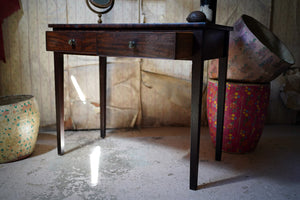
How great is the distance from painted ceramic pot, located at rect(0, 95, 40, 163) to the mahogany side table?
0.72ft

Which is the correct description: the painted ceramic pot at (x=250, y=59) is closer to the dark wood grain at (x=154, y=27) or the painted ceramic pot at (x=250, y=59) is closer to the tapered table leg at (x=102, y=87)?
the dark wood grain at (x=154, y=27)

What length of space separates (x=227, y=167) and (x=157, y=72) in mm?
1091

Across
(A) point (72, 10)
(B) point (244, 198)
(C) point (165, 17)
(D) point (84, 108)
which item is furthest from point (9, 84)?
(B) point (244, 198)

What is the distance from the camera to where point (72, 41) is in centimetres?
168

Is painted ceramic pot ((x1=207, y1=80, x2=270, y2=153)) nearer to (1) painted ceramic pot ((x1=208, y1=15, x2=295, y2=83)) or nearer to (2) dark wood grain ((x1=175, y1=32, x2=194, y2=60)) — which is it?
(1) painted ceramic pot ((x1=208, y1=15, x2=295, y2=83))

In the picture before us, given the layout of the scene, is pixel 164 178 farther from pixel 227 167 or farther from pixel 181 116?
pixel 181 116

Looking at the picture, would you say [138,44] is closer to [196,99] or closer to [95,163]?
[196,99]

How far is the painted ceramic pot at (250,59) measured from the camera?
1.75 meters

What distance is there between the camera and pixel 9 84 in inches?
91.9

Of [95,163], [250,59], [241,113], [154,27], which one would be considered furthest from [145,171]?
[250,59]

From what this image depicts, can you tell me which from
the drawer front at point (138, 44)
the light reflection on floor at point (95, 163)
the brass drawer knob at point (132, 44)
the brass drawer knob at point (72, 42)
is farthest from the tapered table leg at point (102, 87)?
the brass drawer knob at point (132, 44)

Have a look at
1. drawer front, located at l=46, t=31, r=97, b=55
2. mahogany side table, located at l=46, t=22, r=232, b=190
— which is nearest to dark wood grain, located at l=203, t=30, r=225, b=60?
mahogany side table, located at l=46, t=22, r=232, b=190

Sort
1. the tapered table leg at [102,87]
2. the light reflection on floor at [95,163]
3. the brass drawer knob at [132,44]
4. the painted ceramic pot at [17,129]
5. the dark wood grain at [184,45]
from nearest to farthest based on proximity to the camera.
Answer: the dark wood grain at [184,45] < the brass drawer knob at [132,44] < the light reflection on floor at [95,163] < the painted ceramic pot at [17,129] < the tapered table leg at [102,87]

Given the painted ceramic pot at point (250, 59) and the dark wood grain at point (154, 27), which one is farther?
the painted ceramic pot at point (250, 59)
